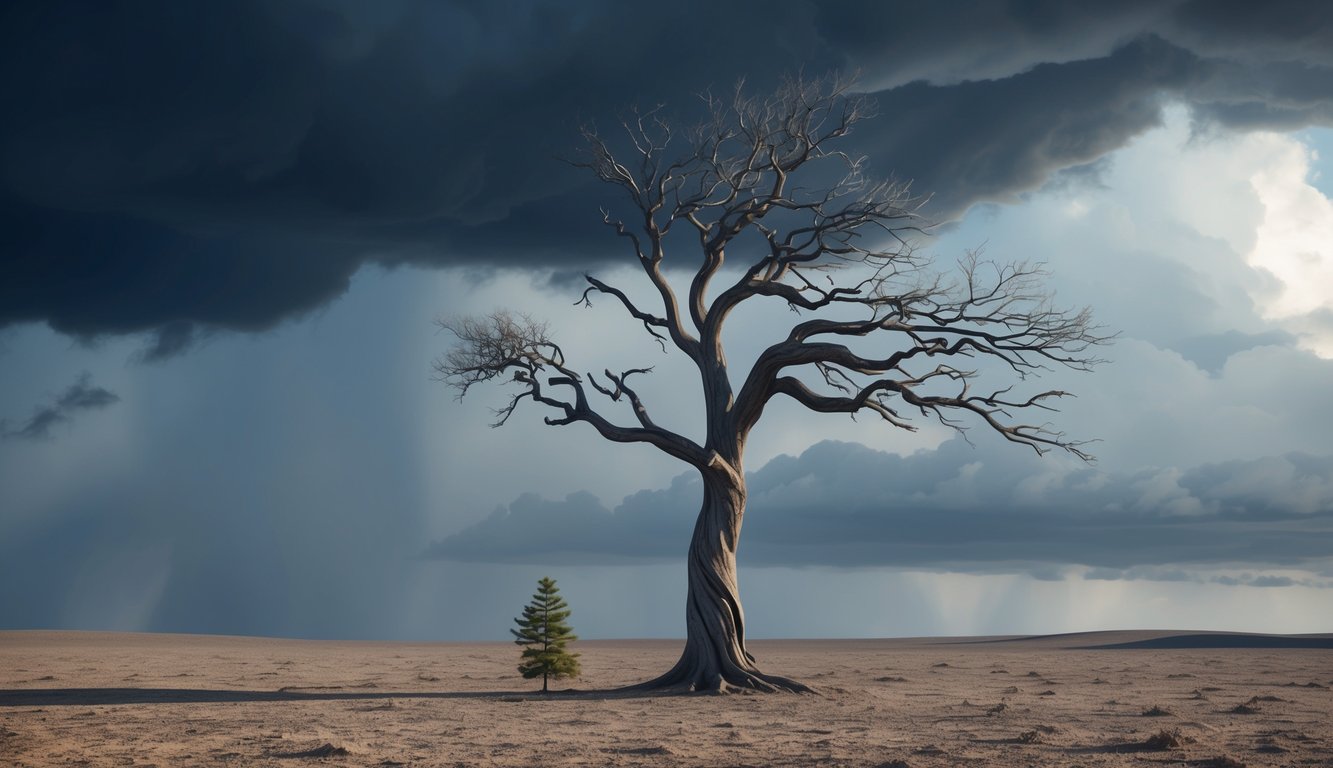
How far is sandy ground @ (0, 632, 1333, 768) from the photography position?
1661 centimetres

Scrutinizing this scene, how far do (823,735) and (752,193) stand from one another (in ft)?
46.8


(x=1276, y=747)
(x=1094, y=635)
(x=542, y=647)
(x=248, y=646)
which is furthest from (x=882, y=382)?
(x=1094, y=635)

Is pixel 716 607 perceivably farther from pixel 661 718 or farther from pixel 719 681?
pixel 661 718

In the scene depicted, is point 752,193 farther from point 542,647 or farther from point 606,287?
point 542,647

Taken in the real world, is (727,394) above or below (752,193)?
below

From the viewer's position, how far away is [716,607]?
27094 millimetres

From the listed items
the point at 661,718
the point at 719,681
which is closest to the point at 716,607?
the point at 719,681

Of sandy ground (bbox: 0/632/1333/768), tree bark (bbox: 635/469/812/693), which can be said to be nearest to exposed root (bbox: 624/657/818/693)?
tree bark (bbox: 635/469/812/693)

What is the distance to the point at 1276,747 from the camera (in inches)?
680

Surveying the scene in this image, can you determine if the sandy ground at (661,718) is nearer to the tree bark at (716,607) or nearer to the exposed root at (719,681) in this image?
the exposed root at (719,681)

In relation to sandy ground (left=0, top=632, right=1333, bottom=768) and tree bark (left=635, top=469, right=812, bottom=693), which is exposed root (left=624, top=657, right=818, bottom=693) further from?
sandy ground (left=0, top=632, right=1333, bottom=768)

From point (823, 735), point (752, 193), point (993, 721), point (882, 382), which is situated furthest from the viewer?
point (752, 193)

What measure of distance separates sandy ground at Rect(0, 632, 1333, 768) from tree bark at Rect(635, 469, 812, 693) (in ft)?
5.52

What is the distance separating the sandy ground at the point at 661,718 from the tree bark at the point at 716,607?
168 centimetres
